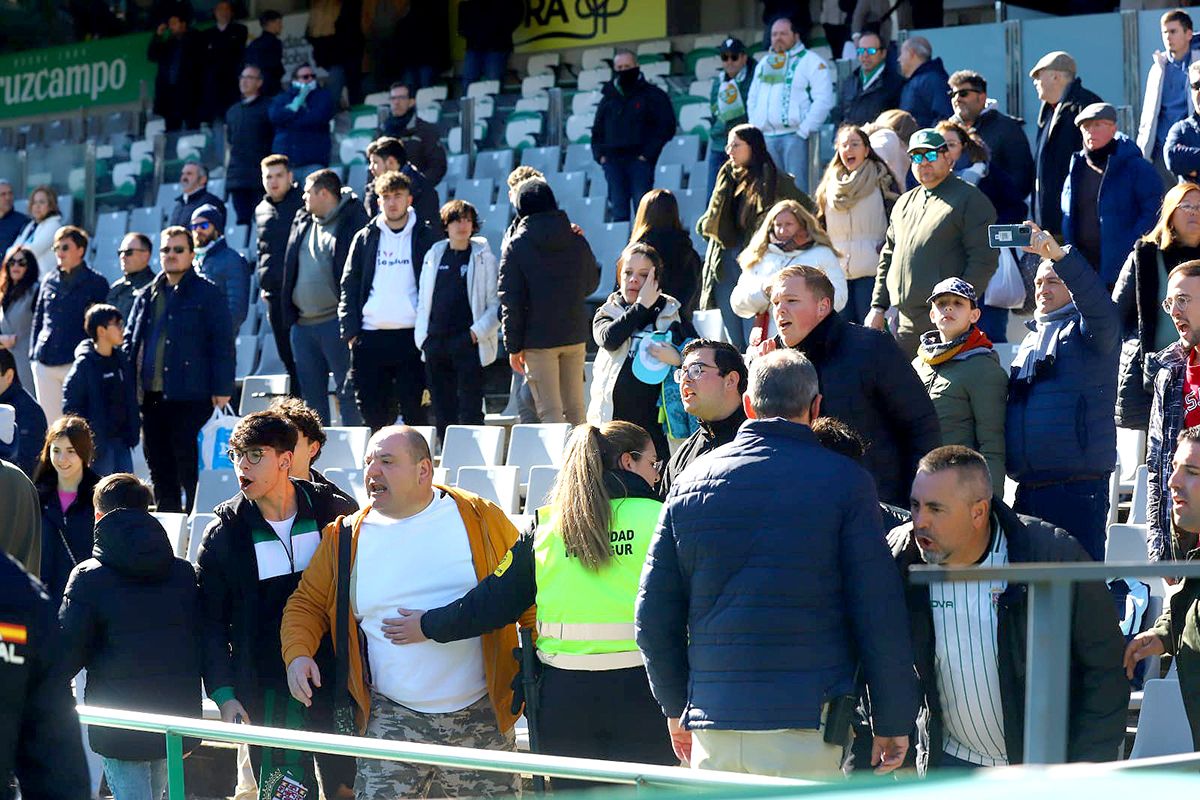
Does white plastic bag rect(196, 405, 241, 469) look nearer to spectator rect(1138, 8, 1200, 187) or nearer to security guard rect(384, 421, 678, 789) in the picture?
security guard rect(384, 421, 678, 789)

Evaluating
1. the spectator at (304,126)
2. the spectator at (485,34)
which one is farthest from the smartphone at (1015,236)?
the spectator at (485,34)

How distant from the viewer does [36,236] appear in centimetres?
1306

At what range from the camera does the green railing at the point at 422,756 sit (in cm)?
366

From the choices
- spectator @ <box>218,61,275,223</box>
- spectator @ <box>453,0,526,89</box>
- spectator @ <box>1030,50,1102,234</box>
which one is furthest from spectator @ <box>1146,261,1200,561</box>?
spectator @ <box>453,0,526,89</box>

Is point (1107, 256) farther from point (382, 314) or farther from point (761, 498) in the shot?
point (761, 498)

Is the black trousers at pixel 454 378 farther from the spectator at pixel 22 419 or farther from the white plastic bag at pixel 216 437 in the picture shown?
the spectator at pixel 22 419

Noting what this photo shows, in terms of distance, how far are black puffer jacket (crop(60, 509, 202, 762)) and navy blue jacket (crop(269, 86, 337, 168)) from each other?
27.8ft

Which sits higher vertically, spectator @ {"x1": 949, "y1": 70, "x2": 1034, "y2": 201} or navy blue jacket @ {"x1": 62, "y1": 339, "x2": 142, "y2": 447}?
spectator @ {"x1": 949, "y1": 70, "x2": 1034, "y2": 201}

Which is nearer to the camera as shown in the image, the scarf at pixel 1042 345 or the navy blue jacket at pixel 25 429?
the scarf at pixel 1042 345

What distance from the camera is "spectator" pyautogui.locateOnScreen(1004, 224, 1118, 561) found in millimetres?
6027

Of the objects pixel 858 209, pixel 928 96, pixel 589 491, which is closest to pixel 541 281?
pixel 858 209

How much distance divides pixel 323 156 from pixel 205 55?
3574mm

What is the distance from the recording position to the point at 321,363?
9.88 meters

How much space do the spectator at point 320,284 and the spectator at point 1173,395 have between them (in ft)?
16.4
